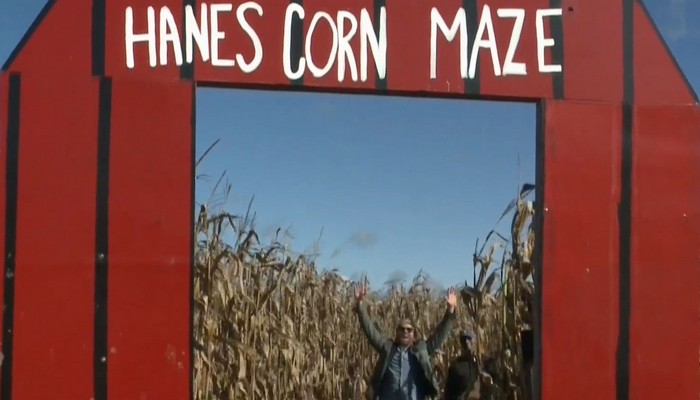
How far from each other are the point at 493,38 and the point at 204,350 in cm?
402

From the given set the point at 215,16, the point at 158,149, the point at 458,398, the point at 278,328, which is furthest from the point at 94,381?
the point at 278,328

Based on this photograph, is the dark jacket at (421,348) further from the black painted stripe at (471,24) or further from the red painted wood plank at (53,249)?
the red painted wood plank at (53,249)

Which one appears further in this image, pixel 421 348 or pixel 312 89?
pixel 421 348

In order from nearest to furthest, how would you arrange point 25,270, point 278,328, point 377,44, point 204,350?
point 25,270 < point 377,44 < point 204,350 < point 278,328

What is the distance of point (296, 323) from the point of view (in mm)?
9914

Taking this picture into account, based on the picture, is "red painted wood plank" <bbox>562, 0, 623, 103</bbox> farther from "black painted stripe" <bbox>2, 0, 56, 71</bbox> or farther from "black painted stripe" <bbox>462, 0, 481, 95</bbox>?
"black painted stripe" <bbox>2, 0, 56, 71</bbox>

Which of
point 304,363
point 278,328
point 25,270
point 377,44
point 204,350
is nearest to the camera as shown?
point 25,270

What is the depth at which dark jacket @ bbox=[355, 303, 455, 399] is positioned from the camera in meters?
7.09

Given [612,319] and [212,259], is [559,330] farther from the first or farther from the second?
[212,259]

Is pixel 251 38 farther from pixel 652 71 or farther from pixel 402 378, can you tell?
pixel 402 378

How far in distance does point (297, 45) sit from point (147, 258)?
3.30 ft

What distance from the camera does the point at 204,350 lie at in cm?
767

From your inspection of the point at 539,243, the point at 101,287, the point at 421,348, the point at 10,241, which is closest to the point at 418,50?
the point at 539,243

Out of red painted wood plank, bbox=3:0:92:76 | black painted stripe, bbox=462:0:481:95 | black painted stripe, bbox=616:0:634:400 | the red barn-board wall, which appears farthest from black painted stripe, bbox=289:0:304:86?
black painted stripe, bbox=616:0:634:400
